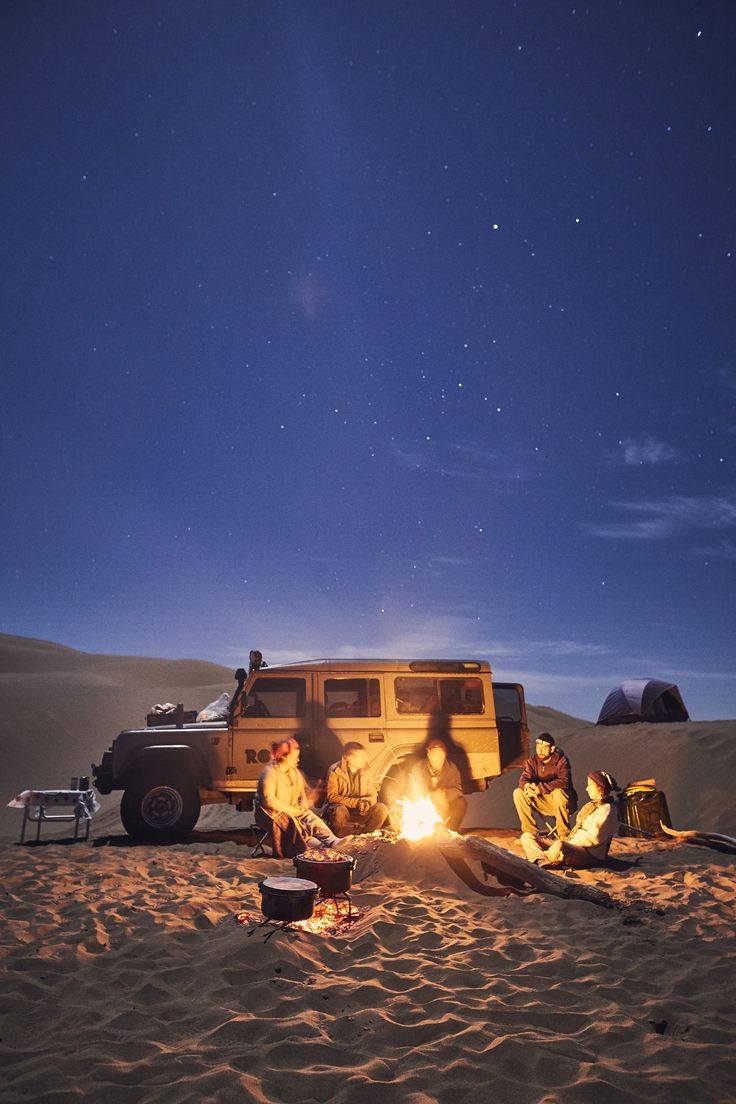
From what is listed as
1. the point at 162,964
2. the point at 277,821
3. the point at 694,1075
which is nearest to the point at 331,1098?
the point at 694,1075

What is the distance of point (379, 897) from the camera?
6.18 meters

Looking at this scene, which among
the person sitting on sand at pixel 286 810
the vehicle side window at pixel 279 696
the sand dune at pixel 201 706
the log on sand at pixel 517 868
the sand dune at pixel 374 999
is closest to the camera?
the sand dune at pixel 374 999

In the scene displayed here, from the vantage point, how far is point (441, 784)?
886 centimetres

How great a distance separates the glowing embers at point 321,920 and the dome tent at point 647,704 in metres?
18.9

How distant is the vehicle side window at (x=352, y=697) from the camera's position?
30.6 ft

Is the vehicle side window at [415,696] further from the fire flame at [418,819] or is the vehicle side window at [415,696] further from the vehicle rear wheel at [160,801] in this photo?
the vehicle rear wheel at [160,801]

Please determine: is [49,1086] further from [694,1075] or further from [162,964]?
[694,1075]

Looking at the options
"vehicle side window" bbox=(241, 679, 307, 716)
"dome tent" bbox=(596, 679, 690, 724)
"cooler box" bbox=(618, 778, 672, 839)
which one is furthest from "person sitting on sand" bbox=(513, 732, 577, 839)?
"dome tent" bbox=(596, 679, 690, 724)

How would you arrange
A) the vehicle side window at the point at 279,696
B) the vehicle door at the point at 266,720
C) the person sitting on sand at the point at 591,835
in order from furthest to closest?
the vehicle side window at the point at 279,696
the vehicle door at the point at 266,720
the person sitting on sand at the point at 591,835

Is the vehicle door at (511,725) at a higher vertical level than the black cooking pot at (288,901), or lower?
higher

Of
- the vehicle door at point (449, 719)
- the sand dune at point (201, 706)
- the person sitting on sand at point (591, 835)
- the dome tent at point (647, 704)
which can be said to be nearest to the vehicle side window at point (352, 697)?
the vehicle door at point (449, 719)

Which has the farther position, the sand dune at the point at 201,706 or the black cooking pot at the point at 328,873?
the sand dune at the point at 201,706

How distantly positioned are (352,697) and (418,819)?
2024 millimetres

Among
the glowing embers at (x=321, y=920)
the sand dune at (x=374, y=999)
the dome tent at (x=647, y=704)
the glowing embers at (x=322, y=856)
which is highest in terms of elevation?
the dome tent at (x=647, y=704)
